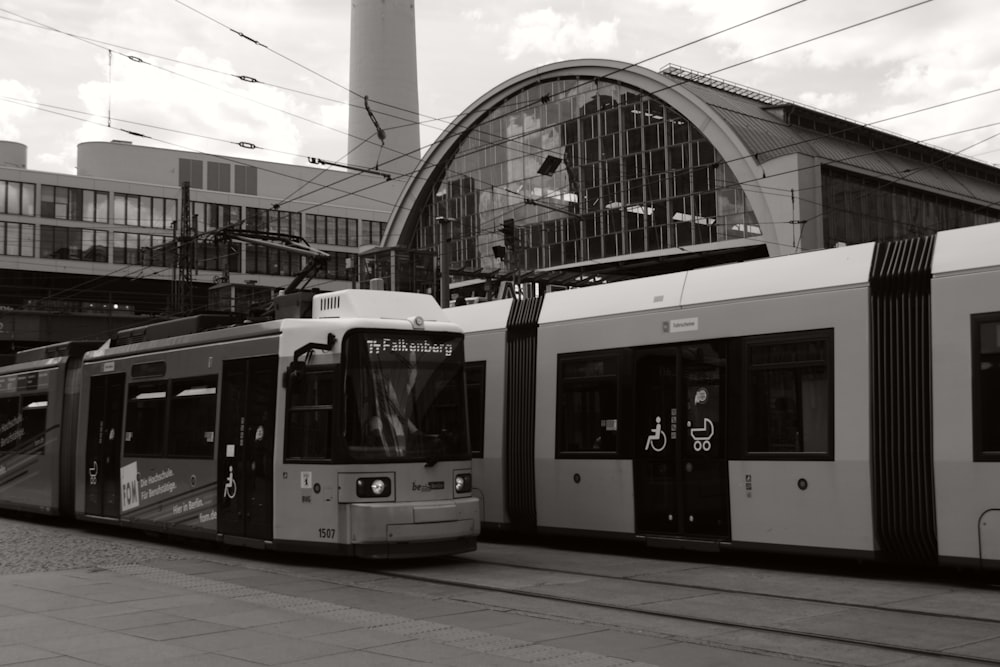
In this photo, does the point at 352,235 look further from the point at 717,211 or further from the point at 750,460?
the point at 750,460

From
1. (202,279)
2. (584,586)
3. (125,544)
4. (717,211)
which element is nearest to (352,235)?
(202,279)

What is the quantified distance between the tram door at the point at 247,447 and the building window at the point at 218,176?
76.8 metres

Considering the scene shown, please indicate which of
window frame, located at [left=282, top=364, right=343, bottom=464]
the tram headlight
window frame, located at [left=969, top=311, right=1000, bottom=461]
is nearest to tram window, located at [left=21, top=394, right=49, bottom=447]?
window frame, located at [left=282, top=364, right=343, bottom=464]

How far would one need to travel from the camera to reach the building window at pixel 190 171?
8594cm

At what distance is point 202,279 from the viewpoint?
73750 millimetres

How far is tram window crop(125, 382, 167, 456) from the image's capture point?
51.3 ft

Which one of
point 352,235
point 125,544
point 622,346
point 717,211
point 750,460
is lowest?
point 125,544

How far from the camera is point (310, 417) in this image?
12.7 metres

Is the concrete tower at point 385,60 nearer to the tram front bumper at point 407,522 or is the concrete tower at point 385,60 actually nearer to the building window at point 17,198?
the building window at point 17,198

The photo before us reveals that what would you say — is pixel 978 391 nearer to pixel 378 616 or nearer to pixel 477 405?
pixel 378 616

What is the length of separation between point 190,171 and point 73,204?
13.4 metres

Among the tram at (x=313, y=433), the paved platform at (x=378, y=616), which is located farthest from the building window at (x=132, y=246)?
the paved platform at (x=378, y=616)

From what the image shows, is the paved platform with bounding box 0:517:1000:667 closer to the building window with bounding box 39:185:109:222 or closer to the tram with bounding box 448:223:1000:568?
the tram with bounding box 448:223:1000:568

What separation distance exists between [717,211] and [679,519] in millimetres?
35540
